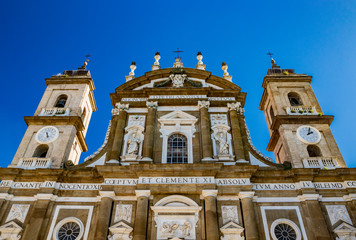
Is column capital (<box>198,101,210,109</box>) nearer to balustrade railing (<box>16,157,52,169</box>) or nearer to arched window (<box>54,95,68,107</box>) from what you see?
balustrade railing (<box>16,157,52,169</box>)

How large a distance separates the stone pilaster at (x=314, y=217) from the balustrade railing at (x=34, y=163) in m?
14.8

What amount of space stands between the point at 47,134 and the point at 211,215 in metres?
12.0

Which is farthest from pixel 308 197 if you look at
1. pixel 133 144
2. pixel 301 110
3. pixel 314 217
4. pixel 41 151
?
pixel 41 151

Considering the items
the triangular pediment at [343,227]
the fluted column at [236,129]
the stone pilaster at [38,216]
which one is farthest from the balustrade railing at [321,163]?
the stone pilaster at [38,216]

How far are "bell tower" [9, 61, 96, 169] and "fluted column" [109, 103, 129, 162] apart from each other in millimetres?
2890

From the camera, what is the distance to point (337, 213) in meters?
16.6

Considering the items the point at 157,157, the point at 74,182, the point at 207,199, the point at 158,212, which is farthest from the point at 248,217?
the point at 74,182

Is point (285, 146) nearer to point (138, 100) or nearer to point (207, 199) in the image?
point (207, 199)

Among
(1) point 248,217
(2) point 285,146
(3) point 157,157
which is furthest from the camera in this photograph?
(2) point 285,146

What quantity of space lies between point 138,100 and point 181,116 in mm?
3451

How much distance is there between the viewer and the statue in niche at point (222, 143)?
18923 mm

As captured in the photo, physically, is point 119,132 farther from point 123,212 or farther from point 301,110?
point 301,110

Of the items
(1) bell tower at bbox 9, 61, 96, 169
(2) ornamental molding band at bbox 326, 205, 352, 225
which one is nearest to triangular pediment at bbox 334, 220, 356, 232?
(2) ornamental molding band at bbox 326, 205, 352, 225

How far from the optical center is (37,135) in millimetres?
20547
